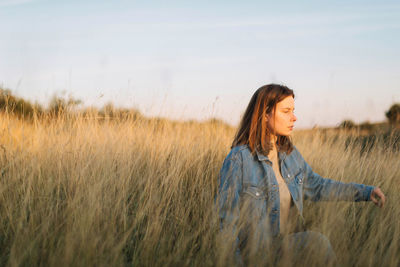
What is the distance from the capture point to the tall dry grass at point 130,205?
1.95 metres

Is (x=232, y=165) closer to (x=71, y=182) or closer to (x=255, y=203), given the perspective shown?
(x=255, y=203)

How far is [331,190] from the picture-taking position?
7.66 feet

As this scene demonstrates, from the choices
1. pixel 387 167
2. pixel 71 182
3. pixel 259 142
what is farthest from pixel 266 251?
pixel 387 167

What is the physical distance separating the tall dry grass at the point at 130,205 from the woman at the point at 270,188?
0.13 meters

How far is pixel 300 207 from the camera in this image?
2.30 m

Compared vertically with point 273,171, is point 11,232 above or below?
below

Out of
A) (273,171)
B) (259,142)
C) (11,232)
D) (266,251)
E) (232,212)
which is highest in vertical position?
(259,142)

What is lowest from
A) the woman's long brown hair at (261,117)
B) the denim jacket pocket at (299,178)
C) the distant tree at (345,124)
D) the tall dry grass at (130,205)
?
the tall dry grass at (130,205)

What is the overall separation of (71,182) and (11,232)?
0.53 meters

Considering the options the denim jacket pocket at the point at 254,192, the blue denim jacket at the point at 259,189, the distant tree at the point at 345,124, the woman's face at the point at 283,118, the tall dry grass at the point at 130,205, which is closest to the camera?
the tall dry grass at the point at 130,205

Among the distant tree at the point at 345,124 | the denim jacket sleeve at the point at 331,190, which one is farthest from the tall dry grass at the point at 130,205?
the distant tree at the point at 345,124

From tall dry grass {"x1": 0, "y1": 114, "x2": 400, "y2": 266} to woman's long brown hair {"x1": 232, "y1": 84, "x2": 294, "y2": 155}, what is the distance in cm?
52

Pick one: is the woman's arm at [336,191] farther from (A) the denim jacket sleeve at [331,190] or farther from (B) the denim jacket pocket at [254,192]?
(B) the denim jacket pocket at [254,192]

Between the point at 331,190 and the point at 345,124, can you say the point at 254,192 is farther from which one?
the point at 345,124
